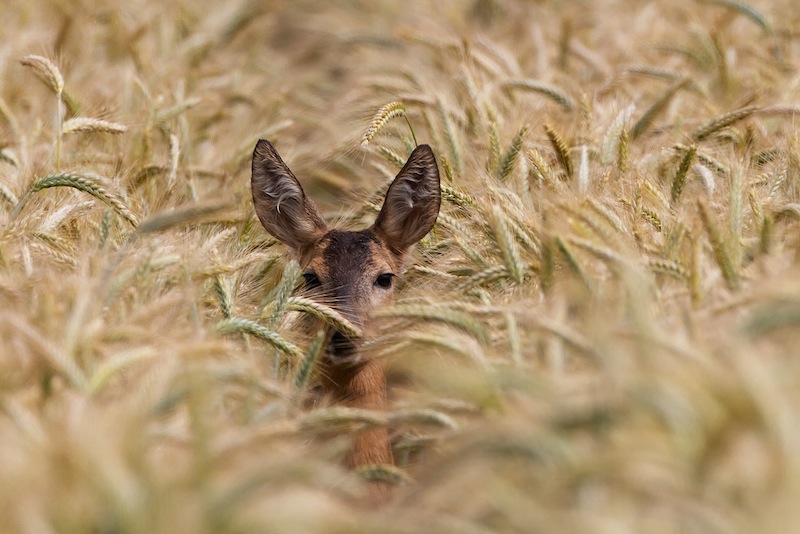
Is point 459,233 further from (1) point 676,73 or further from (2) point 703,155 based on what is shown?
(1) point 676,73

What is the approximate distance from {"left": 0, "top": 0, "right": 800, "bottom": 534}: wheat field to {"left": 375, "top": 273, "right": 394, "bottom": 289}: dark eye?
0.49 ft

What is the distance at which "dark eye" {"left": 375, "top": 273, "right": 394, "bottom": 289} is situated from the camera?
5195 mm

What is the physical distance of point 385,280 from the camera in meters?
5.24

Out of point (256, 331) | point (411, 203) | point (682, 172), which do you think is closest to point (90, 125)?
point (411, 203)

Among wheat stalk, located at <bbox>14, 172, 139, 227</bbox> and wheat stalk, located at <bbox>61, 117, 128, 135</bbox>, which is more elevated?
wheat stalk, located at <bbox>61, 117, 128, 135</bbox>

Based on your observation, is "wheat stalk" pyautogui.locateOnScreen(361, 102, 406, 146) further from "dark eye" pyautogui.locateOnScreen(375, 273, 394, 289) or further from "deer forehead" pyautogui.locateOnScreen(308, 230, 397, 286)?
"dark eye" pyautogui.locateOnScreen(375, 273, 394, 289)

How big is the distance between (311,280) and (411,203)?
615 millimetres

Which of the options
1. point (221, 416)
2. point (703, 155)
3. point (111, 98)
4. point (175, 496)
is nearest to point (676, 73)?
point (703, 155)

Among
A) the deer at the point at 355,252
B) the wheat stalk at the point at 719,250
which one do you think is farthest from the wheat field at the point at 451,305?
the deer at the point at 355,252

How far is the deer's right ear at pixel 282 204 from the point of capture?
546 cm

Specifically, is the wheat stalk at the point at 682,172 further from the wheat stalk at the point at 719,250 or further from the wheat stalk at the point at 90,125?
the wheat stalk at the point at 90,125

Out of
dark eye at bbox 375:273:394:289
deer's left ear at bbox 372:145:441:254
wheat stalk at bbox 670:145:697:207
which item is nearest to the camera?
wheat stalk at bbox 670:145:697:207

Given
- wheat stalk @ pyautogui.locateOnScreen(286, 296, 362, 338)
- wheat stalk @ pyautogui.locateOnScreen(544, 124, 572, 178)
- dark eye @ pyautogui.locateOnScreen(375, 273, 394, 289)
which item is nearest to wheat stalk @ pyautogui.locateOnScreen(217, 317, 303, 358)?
wheat stalk @ pyautogui.locateOnScreen(286, 296, 362, 338)

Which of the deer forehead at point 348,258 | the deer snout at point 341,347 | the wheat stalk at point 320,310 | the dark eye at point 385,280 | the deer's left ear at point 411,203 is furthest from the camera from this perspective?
the deer's left ear at point 411,203
